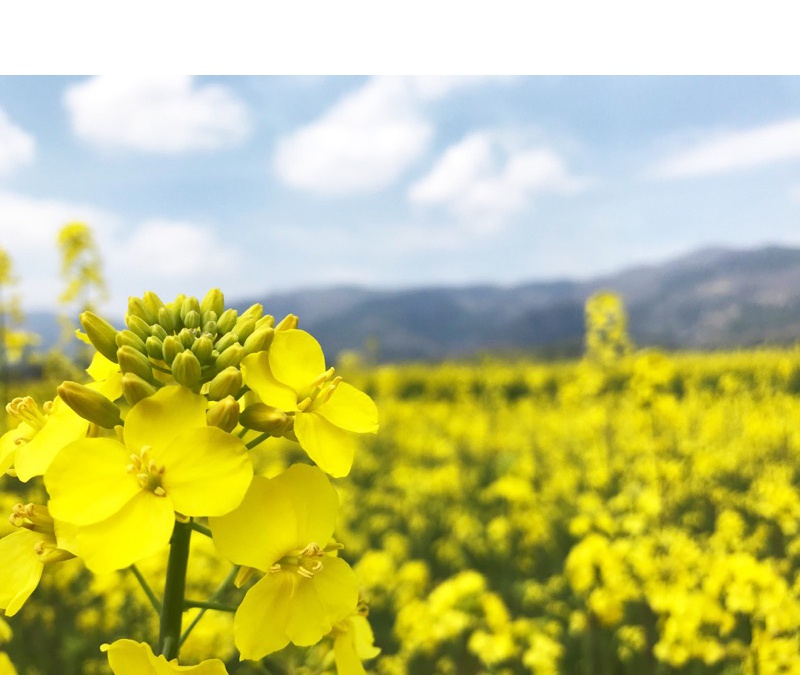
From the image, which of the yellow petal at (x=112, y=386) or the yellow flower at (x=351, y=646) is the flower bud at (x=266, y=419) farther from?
the yellow flower at (x=351, y=646)

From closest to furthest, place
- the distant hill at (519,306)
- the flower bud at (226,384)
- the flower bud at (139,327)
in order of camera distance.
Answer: the flower bud at (226,384), the flower bud at (139,327), the distant hill at (519,306)

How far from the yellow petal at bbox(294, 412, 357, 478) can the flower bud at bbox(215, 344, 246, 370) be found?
0.34 ft

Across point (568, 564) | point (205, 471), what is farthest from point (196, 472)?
point (568, 564)

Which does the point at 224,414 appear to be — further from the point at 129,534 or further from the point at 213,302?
the point at 213,302

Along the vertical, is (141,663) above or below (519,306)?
below

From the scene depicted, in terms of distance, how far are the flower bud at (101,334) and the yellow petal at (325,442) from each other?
279 millimetres

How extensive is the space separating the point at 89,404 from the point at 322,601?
354 mm

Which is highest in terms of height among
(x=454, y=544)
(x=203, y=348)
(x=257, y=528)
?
(x=203, y=348)

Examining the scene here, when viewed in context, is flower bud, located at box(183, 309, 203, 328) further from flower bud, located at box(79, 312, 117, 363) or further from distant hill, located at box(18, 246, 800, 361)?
distant hill, located at box(18, 246, 800, 361)

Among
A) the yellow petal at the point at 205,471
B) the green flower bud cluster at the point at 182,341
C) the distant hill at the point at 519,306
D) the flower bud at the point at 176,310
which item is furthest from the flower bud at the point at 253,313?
the distant hill at the point at 519,306

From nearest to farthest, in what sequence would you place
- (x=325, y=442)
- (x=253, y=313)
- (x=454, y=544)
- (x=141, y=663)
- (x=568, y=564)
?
(x=141, y=663) < (x=325, y=442) < (x=253, y=313) < (x=568, y=564) < (x=454, y=544)

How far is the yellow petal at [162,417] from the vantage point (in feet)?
2.32

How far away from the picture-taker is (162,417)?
72 centimetres

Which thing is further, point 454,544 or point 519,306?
point 519,306
